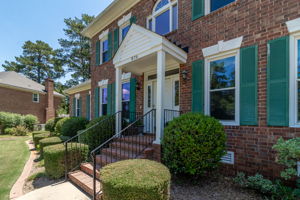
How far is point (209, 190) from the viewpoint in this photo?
3.33 meters

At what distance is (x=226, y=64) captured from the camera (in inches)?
171

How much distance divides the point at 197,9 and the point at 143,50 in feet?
6.91

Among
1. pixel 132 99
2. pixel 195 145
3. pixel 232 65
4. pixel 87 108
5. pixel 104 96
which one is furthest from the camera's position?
pixel 87 108

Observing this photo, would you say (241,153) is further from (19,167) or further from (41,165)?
(19,167)

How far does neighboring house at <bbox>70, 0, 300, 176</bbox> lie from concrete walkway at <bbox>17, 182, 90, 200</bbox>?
2.16 m

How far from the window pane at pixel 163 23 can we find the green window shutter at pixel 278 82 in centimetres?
353

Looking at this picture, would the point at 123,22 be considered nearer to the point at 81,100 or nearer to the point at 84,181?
the point at 84,181

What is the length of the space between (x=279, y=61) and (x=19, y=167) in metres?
8.69

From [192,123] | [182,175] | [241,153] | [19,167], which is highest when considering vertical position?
[192,123]

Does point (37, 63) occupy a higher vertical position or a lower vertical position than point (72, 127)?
higher

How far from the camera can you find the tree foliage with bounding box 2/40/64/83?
1188 inches

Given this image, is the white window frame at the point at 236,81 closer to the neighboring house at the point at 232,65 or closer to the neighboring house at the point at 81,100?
the neighboring house at the point at 232,65

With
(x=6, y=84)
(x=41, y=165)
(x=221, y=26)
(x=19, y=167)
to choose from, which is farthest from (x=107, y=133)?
(x=6, y=84)

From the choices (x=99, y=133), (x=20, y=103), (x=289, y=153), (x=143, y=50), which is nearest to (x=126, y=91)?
(x=99, y=133)
